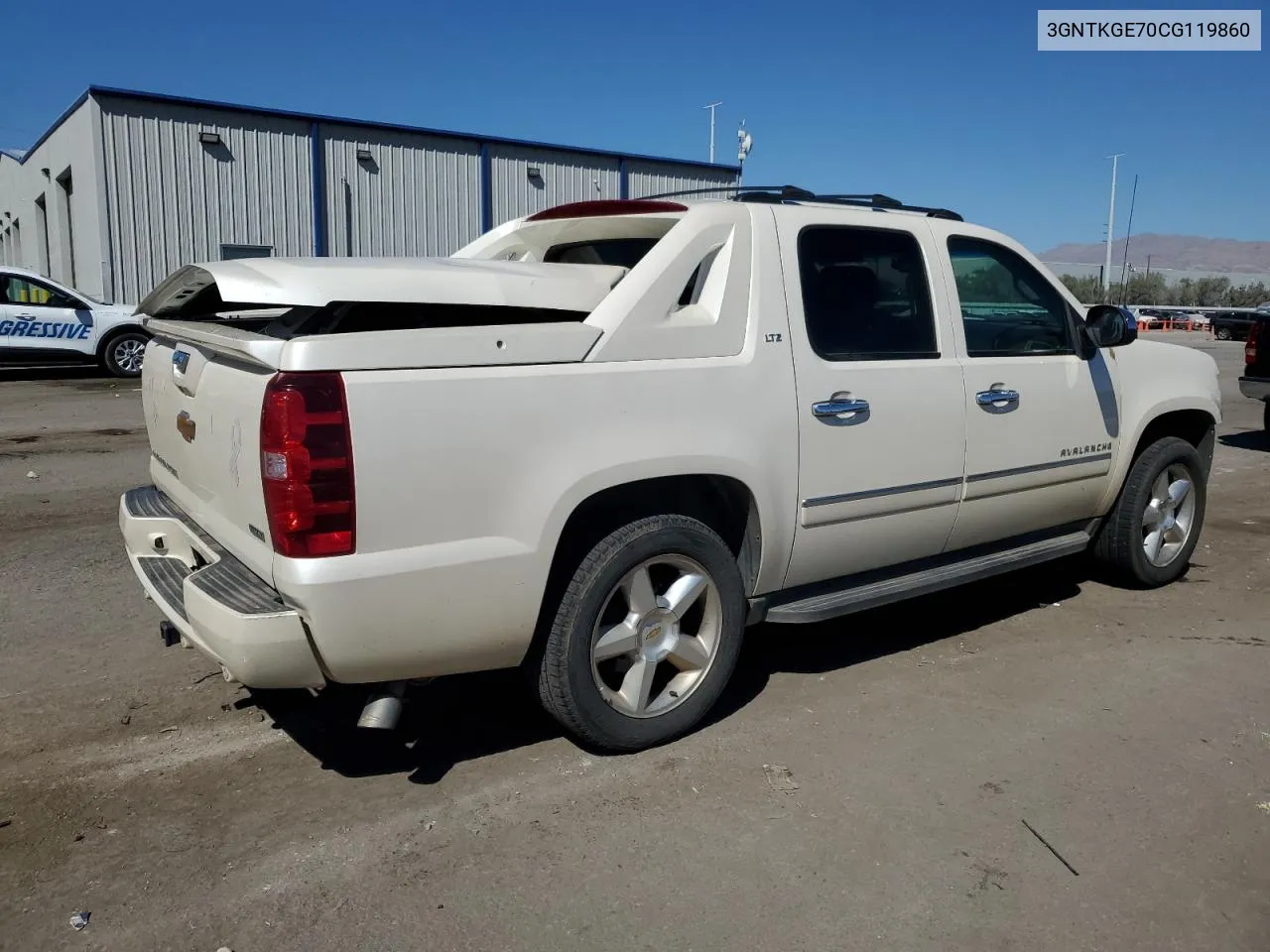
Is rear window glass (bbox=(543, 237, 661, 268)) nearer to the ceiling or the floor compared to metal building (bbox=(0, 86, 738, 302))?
nearer to the floor

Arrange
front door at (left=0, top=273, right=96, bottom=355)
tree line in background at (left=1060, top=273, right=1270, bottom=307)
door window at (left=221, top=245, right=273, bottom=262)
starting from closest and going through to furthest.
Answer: front door at (left=0, top=273, right=96, bottom=355), door window at (left=221, top=245, right=273, bottom=262), tree line in background at (left=1060, top=273, right=1270, bottom=307)

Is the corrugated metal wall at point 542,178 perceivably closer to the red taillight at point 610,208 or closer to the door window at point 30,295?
the door window at point 30,295

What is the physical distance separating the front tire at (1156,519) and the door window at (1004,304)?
95 centimetres

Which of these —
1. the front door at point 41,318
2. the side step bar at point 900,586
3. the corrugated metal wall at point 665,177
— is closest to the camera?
the side step bar at point 900,586

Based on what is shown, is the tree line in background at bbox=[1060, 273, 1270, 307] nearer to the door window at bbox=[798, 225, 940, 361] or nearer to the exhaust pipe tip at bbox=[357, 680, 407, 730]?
the door window at bbox=[798, 225, 940, 361]

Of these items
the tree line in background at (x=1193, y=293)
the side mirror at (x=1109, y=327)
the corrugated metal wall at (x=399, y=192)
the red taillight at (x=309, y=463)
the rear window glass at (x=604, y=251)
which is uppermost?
the corrugated metal wall at (x=399, y=192)

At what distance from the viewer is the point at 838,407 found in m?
4.09

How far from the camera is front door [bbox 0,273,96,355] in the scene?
1656cm

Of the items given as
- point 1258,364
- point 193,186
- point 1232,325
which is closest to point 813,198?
point 1258,364

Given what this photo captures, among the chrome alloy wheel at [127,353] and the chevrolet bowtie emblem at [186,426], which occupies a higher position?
the chevrolet bowtie emblem at [186,426]

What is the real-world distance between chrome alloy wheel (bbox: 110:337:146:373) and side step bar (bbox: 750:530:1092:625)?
51.3 ft

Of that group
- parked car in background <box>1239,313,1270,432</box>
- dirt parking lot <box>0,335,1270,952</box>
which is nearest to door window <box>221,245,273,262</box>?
parked car in background <box>1239,313,1270,432</box>

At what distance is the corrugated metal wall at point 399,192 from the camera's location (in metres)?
25.2

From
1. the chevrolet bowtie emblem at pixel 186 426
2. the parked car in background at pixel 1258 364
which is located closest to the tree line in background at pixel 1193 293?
Result: the parked car in background at pixel 1258 364
